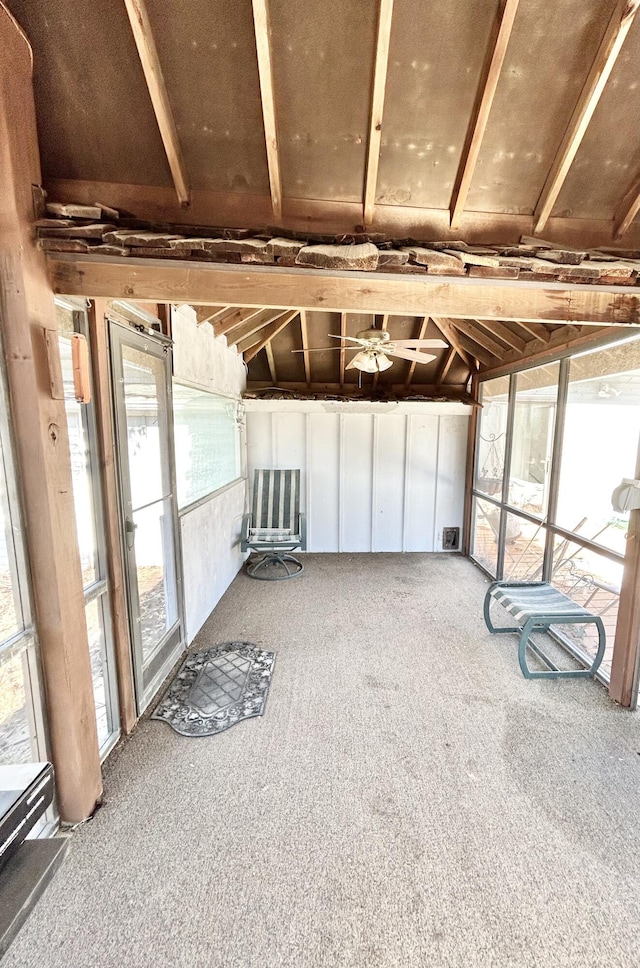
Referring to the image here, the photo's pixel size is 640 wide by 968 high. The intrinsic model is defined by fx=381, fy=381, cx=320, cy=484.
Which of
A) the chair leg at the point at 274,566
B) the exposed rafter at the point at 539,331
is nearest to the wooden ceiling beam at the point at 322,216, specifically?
the exposed rafter at the point at 539,331

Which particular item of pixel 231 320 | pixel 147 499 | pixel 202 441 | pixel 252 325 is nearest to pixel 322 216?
pixel 147 499

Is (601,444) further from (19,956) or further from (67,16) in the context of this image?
(19,956)

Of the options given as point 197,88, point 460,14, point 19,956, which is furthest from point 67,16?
point 19,956

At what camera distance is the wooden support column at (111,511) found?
2.01 metres

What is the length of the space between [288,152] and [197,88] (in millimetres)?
429

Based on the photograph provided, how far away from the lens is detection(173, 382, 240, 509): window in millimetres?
3193

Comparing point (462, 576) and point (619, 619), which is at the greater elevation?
point (619, 619)

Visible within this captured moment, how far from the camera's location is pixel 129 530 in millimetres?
2297

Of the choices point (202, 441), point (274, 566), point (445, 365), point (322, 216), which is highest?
point (322, 216)

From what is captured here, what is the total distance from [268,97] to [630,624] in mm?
3595

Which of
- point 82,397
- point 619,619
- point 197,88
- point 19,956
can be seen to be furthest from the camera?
point 619,619

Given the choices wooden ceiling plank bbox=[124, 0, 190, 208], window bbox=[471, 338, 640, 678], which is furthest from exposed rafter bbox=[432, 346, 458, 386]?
wooden ceiling plank bbox=[124, 0, 190, 208]

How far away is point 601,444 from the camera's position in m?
3.05

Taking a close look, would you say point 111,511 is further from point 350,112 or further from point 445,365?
point 445,365
